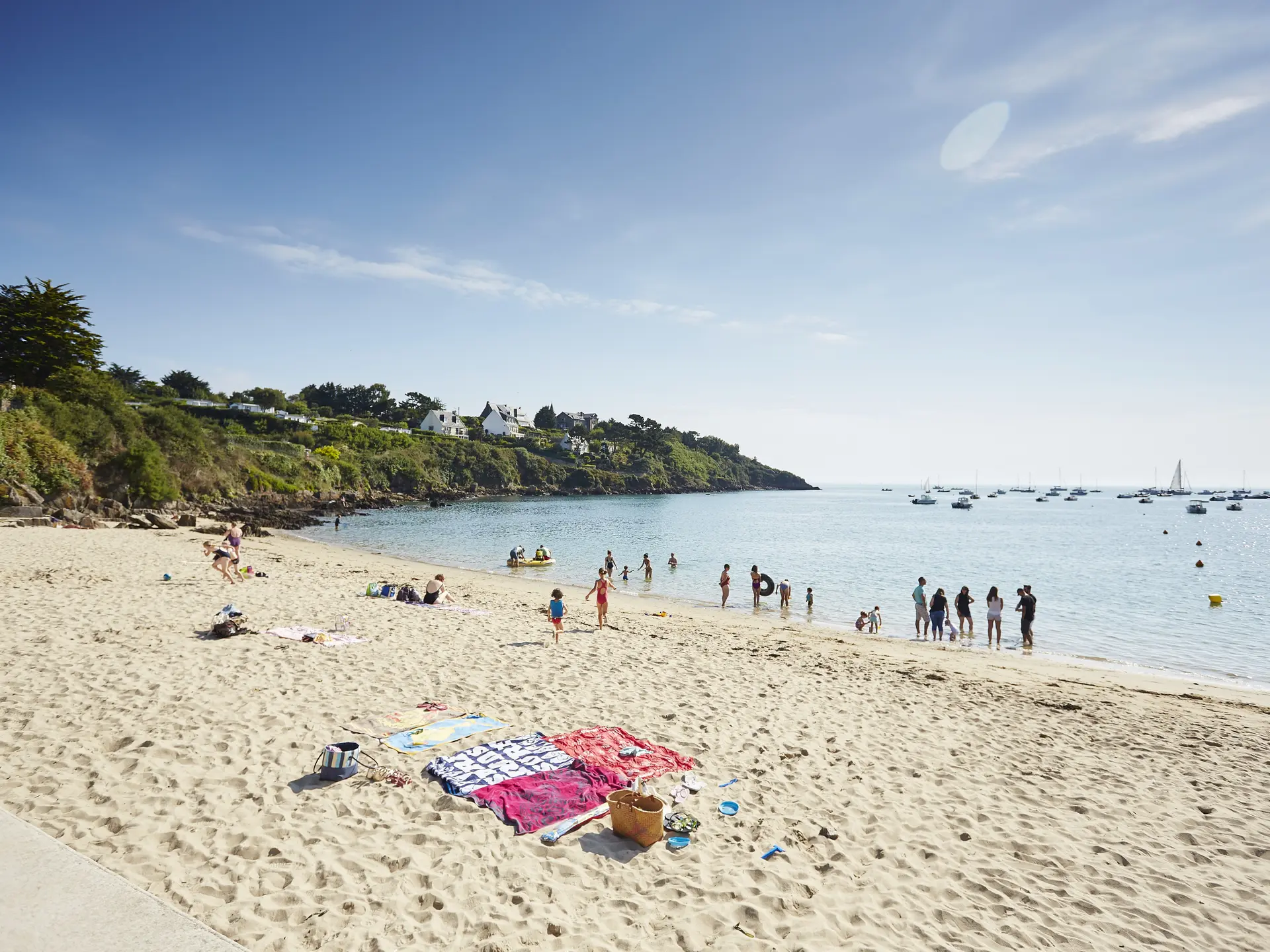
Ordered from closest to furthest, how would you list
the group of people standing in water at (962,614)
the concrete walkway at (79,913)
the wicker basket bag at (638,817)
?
the concrete walkway at (79,913) < the wicker basket bag at (638,817) < the group of people standing in water at (962,614)

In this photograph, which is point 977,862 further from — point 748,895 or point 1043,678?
point 1043,678

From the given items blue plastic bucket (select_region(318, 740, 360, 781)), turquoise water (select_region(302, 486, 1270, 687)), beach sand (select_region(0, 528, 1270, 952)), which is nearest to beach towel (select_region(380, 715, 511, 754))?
beach sand (select_region(0, 528, 1270, 952))

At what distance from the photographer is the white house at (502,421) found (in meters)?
132

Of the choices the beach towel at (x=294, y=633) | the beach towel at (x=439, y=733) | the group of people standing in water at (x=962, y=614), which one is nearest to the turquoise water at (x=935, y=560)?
the group of people standing in water at (x=962, y=614)

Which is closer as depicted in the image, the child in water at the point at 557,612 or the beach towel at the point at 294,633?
the beach towel at the point at 294,633

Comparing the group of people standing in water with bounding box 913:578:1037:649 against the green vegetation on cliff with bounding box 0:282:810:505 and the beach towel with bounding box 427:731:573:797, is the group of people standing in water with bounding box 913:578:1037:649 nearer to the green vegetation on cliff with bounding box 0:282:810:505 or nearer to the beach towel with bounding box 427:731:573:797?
the beach towel with bounding box 427:731:573:797

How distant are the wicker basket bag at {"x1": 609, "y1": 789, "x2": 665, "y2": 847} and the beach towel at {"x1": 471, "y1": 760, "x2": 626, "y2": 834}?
474 millimetres

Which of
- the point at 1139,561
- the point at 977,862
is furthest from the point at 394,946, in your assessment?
the point at 1139,561

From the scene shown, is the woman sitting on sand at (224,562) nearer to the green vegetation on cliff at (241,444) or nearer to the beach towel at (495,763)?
the beach towel at (495,763)

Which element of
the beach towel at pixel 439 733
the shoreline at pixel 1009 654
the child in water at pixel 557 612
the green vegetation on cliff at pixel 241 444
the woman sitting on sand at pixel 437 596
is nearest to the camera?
the beach towel at pixel 439 733

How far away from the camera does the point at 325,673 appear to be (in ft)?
33.1

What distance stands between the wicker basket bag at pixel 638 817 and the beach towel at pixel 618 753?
1122 mm

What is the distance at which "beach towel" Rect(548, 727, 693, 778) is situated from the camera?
730cm

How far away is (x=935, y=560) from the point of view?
4084 centimetres
